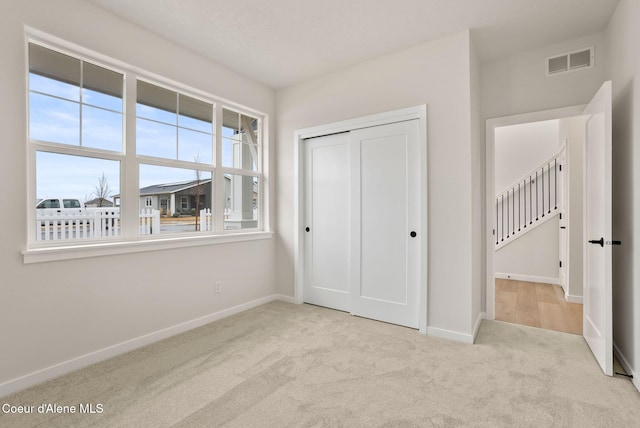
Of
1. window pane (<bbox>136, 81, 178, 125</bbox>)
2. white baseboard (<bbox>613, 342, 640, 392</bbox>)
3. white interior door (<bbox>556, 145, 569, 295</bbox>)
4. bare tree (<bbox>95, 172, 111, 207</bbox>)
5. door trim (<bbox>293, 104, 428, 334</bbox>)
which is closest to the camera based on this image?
white baseboard (<bbox>613, 342, 640, 392</bbox>)

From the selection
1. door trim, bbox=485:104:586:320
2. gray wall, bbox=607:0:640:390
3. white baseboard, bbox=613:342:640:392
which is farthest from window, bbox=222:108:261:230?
white baseboard, bbox=613:342:640:392

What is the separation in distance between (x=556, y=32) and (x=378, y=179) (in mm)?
2080

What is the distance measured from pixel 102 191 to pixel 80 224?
12.3 inches

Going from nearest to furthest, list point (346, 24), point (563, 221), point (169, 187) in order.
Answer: point (346, 24)
point (169, 187)
point (563, 221)

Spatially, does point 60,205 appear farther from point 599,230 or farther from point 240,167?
point 599,230

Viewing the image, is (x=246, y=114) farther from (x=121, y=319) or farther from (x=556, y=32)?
(x=556, y=32)

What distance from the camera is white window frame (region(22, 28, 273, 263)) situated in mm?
2235

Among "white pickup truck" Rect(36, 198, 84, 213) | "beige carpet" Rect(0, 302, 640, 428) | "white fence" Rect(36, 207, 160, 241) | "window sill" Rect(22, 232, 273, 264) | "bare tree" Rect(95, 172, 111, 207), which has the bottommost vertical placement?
"beige carpet" Rect(0, 302, 640, 428)

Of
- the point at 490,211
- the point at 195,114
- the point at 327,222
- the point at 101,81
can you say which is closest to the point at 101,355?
the point at 101,81

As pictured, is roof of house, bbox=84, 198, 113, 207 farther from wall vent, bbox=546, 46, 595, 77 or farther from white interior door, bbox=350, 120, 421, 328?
wall vent, bbox=546, 46, 595, 77

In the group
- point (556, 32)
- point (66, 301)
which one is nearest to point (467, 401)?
point (66, 301)

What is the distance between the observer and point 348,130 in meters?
3.57

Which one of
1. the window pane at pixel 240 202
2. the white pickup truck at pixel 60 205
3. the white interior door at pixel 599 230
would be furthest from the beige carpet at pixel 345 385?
the window pane at pixel 240 202

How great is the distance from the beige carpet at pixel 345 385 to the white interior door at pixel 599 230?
0.78 ft
